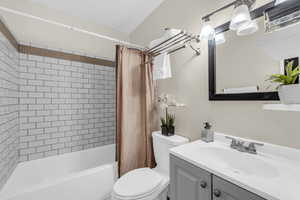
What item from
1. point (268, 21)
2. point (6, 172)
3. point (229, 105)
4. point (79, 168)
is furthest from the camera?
point (79, 168)

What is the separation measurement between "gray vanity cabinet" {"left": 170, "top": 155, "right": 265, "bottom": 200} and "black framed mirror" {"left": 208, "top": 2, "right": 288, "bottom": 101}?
0.63 metres

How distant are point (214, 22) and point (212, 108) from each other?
31.0 inches

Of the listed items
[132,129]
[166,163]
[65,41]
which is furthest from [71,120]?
[166,163]

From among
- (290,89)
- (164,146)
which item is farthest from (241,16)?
(164,146)

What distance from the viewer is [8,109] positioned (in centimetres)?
143

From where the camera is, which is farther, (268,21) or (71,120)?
(71,120)

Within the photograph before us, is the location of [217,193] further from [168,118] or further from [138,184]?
[168,118]

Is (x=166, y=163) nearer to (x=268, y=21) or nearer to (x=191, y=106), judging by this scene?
(x=191, y=106)

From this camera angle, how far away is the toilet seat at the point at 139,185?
1.11 metres

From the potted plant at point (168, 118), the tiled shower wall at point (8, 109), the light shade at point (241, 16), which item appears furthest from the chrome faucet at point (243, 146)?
the tiled shower wall at point (8, 109)

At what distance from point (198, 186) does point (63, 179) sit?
131 cm

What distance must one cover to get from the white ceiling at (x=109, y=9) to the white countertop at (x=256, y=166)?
1950 mm

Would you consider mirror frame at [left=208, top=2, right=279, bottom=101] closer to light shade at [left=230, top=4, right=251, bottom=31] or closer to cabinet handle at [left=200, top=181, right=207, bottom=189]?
light shade at [left=230, top=4, right=251, bottom=31]

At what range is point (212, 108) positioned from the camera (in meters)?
1.23
